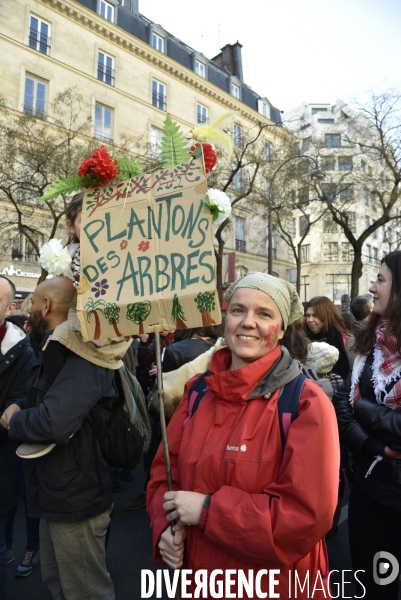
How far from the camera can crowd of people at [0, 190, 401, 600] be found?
1.35 metres

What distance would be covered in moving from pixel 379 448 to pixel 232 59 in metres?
37.9

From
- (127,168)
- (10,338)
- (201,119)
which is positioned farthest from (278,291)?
(201,119)

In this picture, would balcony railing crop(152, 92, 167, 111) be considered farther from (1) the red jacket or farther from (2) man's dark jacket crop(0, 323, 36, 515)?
(1) the red jacket

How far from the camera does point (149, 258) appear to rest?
175 centimetres

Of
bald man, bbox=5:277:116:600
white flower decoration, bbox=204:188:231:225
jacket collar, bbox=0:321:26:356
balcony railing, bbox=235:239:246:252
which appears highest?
balcony railing, bbox=235:239:246:252

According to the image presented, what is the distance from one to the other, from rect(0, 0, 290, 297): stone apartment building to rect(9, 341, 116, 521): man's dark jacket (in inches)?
639

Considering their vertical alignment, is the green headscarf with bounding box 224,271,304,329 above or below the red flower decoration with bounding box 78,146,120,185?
below

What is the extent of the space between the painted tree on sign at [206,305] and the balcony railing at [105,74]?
82.5 ft

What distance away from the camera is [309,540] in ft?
4.36

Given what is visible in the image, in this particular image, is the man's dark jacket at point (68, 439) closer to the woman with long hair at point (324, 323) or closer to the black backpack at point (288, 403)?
the black backpack at point (288, 403)

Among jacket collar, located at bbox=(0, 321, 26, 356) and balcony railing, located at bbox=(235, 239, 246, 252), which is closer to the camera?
jacket collar, located at bbox=(0, 321, 26, 356)

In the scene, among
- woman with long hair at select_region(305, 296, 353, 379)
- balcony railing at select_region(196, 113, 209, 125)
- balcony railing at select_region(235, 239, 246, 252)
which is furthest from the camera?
balcony railing at select_region(235, 239, 246, 252)

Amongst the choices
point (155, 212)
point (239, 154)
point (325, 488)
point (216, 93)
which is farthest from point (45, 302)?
point (216, 93)

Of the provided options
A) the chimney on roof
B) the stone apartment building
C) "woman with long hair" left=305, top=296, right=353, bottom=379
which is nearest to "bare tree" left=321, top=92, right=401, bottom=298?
the stone apartment building
